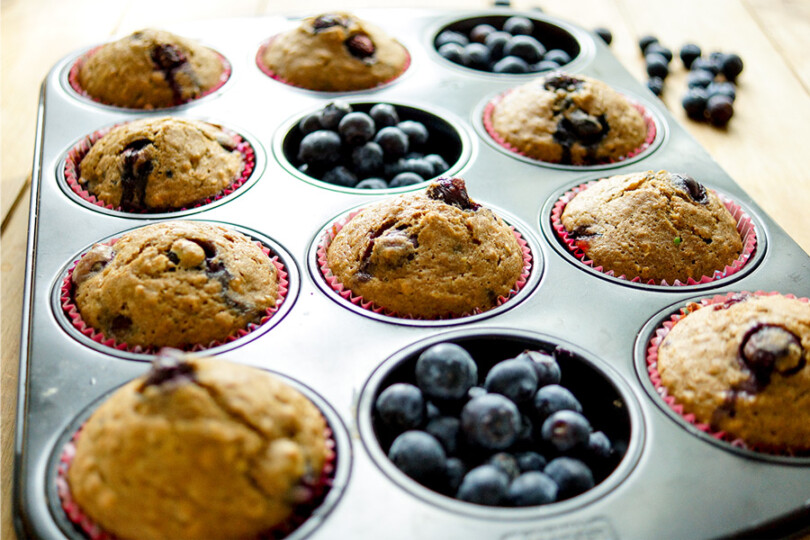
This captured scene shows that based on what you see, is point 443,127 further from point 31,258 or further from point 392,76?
point 31,258

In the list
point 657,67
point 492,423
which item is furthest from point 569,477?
point 657,67

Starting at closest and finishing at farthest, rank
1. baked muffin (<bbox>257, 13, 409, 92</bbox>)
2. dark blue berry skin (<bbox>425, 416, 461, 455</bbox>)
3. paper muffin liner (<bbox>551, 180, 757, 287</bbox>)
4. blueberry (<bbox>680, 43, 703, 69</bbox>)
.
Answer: dark blue berry skin (<bbox>425, 416, 461, 455</bbox>) < paper muffin liner (<bbox>551, 180, 757, 287</bbox>) < baked muffin (<bbox>257, 13, 409, 92</bbox>) < blueberry (<bbox>680, 43, 703, 69</bbox>)

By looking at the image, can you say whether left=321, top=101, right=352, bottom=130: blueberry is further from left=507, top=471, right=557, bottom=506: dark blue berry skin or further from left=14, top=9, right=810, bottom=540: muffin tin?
left=507, top=471, right=557, bottom=506: dark blue berry skin

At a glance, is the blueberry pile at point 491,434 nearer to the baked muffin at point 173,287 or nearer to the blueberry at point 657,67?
the baked muffin at point 173,287

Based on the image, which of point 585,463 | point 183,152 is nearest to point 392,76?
point 183,152

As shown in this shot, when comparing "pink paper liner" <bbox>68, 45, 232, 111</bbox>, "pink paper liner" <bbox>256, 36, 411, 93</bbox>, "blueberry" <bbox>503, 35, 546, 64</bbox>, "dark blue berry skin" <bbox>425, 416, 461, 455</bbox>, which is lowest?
"pink paper liner" <bbox>68, 45, 232, 111</bbox>

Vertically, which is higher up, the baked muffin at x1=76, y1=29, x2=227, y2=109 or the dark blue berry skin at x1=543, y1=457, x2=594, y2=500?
the dark blue berry skin at x1=543, y1=457, x2=594, y2=500

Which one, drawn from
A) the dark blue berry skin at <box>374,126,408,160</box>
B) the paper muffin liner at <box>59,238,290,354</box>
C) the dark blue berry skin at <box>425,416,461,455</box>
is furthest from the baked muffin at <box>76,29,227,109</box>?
the dark blue berry skin at <box>425,416,461,455</box>

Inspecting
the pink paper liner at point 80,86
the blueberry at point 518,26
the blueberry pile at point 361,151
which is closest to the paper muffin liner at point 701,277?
the blueberry pile at point 361,151
